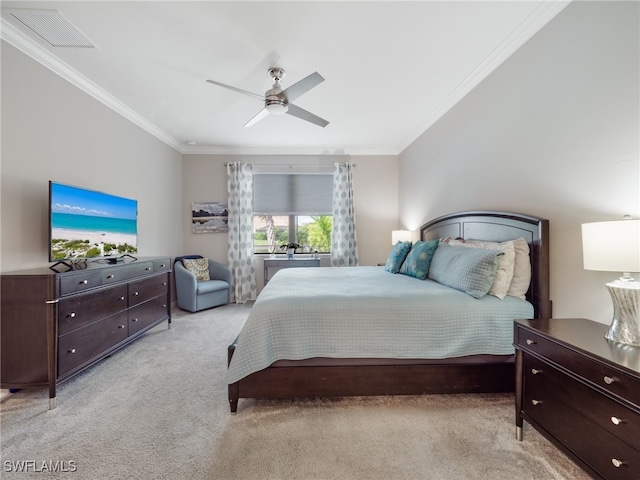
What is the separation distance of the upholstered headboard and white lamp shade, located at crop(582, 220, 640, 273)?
0.68 m

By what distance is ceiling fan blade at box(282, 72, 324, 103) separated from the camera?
2184 millimetres

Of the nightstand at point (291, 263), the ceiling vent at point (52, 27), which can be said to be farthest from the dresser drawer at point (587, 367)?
the ceiling vent at point (52, 27)

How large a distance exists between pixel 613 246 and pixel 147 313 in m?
3.79

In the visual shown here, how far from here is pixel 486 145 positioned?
263 centimetres

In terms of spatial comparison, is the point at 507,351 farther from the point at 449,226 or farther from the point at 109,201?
the point at 109,201

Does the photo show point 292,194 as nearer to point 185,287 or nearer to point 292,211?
point 292,211

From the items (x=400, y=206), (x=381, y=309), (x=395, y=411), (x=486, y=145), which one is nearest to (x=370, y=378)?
(x=395, y=411)

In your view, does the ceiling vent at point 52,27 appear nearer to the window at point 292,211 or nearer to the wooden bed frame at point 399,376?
the wooden bed frame at point 399,376

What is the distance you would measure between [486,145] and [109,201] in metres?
3.81

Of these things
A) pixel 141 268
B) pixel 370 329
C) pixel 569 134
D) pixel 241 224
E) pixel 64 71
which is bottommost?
pixel 370 329

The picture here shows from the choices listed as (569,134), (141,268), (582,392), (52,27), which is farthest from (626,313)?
(52,27)

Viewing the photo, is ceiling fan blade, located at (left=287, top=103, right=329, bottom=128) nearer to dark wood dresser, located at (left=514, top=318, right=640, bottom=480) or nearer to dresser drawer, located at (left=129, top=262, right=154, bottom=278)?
dresser drawer, located at (left=129, top=262, right=154, bottom=278)

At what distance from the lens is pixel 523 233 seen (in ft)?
7.00
